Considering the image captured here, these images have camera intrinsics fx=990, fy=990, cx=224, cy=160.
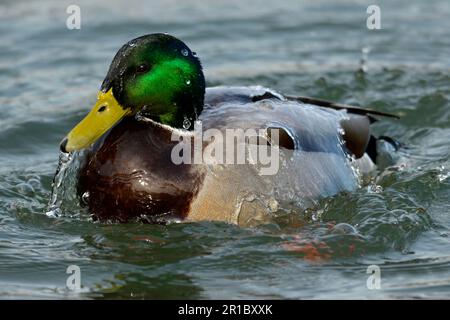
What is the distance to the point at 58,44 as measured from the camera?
34.3 feet

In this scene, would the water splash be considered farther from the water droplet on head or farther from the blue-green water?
the water droplet on head

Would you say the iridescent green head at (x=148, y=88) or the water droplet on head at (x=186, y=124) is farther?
the water droplet on head at (x=186, y=124)

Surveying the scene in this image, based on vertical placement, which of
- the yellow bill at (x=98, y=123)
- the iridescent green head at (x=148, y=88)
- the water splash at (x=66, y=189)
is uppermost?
the iridescent green head at (x=148, y=88)

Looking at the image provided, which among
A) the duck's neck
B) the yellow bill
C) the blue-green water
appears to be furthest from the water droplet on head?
the blue-green water

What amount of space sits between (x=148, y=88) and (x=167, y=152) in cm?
39

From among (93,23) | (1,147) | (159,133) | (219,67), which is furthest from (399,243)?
(93,23)

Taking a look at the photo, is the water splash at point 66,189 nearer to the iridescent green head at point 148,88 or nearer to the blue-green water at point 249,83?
the blue-green water at point 249,83

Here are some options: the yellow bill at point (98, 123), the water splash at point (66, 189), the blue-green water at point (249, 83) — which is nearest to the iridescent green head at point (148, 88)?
the yellow bill at point (98, 123)

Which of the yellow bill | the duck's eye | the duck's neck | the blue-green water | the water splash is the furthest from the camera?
the water splash

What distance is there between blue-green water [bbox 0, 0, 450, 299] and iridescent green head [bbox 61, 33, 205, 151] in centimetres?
64

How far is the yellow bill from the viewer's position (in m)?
5.66

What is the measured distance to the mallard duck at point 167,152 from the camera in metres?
5.71

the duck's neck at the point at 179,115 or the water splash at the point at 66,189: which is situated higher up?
the duck's neck at the point at 179,115
